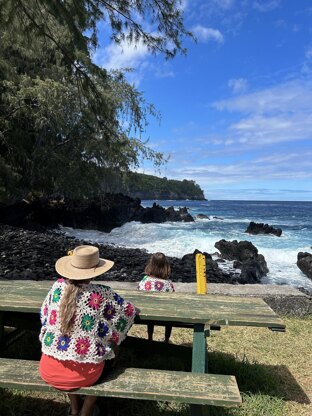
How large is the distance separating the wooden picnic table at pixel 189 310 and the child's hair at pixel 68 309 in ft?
2.05

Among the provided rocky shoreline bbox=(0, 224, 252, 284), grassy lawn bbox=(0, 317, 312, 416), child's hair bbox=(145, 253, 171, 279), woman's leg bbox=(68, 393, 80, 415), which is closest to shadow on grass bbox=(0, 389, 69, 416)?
grassy lawn bbox=(0, 317, 312, 416)

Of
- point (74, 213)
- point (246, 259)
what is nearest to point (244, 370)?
point (246, 259)

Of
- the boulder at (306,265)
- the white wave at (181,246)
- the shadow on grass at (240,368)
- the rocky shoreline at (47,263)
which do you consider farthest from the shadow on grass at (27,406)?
the boulder at (306,265)

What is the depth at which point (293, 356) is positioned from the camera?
399 centimetres

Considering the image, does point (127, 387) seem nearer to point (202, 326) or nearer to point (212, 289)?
point (202, 326)

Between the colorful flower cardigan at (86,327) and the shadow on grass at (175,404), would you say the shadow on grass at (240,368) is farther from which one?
the colorful flower cardigan at (86,327)

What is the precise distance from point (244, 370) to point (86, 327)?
1.72 meters

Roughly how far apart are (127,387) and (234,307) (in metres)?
1.18

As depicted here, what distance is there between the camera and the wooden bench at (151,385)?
2221 millimetres

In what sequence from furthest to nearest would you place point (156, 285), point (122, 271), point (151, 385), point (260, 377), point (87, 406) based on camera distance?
point (122, 271) < point (156, 285) < point (260, 377) < point (87, 406) < point (151, 385)

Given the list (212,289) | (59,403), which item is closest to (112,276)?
(212,289)

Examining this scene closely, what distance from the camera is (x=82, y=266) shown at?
2494 mm

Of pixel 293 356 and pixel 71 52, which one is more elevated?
pixel 71 52

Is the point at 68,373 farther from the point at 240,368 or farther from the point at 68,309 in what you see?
the point at 240,368
